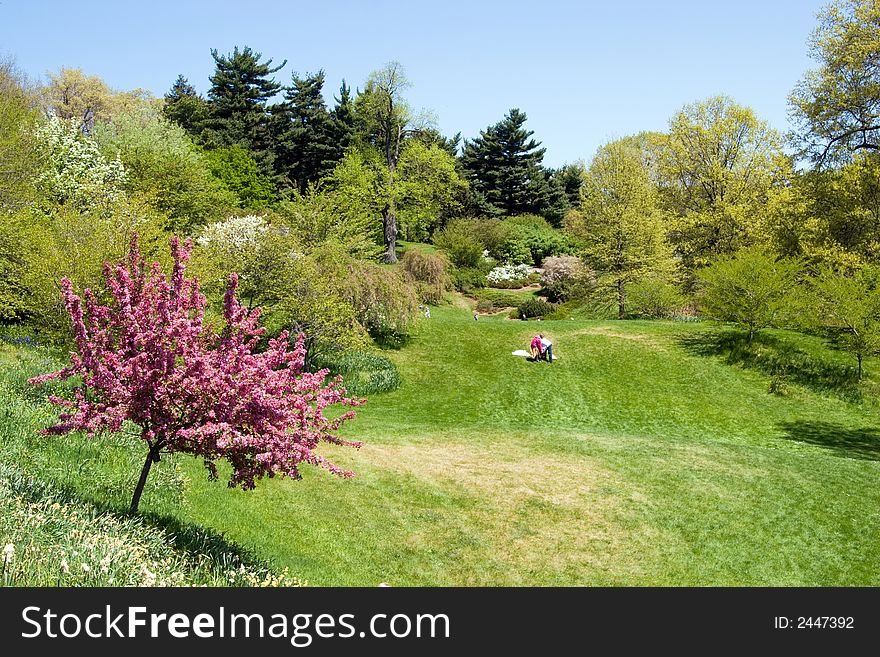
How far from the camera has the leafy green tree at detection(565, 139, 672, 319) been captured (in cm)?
3503

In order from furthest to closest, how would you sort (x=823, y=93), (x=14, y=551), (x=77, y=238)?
(x=823, y=93)
(x=77, y=238)
(x=14, y=551)

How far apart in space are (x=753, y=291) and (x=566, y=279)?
22.2 metres

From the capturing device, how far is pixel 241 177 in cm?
4716

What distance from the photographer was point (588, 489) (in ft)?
40.1

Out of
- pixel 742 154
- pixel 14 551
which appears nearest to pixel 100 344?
pixel 14 551

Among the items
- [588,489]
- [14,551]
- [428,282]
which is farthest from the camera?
[428,282]

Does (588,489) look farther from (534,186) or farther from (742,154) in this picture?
(534,186)

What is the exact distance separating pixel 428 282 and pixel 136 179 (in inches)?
702

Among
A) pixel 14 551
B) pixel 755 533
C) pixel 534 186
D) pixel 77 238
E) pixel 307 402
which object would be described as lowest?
pixel 755 533

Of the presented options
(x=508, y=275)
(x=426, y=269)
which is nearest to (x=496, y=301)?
(x=508, y=275)

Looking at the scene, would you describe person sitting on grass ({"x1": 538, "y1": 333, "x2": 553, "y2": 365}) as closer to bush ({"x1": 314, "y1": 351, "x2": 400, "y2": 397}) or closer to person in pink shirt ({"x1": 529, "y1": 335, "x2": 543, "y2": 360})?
person in pink shirt ({"x1": 529, "y1": 335, "x2": 543, "y2": 360})

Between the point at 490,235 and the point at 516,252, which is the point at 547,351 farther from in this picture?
the point at 490,235

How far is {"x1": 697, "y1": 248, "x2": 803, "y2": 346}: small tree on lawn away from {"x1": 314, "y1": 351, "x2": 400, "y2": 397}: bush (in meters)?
13.4

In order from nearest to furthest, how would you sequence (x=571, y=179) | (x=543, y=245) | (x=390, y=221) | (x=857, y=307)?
(x=857, y=307) → (x=390, y=221) → (x=543, y=245) → (x=571, y=179)
